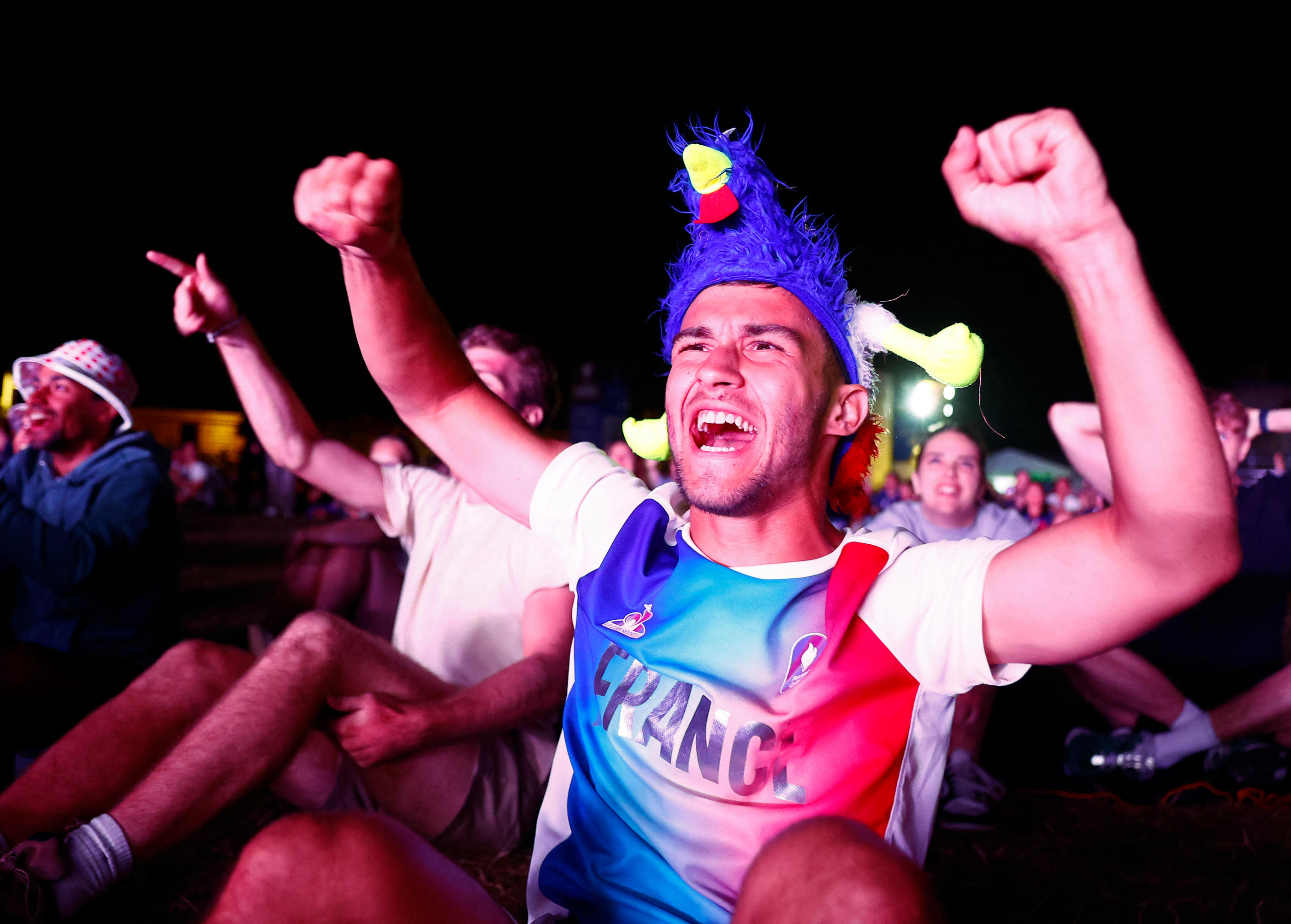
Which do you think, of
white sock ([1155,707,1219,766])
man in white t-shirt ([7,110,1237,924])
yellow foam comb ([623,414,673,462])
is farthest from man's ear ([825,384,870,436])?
white sock ([1155,707,1219,766])

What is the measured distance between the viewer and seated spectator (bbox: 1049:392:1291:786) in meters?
3.39

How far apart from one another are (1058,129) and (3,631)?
4544 mm

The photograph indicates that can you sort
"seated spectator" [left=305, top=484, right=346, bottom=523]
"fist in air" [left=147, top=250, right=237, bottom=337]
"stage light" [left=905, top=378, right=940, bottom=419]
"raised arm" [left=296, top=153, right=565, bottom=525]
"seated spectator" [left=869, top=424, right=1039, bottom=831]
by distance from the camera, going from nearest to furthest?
1. "raised arm" [left=296, top=153, right=565, bottom=525]
2. "fist in air" [left=147, top=250, right=237, bottom=337]
3. "seated spectator" [left=869, top=424, right=1039, bottom=831]
4. "stage light" [left=905, top=378, right=940, bottom=419]
5. "seated spectator" [left=305, top=484, right=346, bottom=523]

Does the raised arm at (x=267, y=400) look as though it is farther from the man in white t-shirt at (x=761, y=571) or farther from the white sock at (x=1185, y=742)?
the white sock at (x=1185, y=742)

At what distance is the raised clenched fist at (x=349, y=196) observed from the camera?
140cm

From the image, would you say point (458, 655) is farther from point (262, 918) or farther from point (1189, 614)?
point (1189, 614)

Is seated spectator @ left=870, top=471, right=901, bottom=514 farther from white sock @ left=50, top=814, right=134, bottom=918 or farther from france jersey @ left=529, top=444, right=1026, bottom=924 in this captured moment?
white sock @ left=50, top=814, right=134, bottom=918

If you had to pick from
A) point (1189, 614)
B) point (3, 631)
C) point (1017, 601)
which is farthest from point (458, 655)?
point (1189, 614)

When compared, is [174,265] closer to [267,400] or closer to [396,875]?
[267,400]

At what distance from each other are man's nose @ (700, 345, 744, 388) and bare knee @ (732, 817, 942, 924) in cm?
83

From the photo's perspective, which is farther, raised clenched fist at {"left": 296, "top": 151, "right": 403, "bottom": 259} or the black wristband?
the black wristband

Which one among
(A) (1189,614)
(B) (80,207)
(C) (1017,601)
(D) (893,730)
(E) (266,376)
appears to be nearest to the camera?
(C) (1017,601)

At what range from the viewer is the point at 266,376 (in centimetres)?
253

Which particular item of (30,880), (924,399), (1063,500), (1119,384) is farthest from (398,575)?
(1063,500)
